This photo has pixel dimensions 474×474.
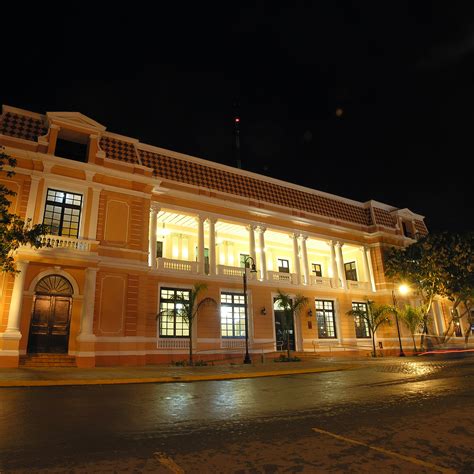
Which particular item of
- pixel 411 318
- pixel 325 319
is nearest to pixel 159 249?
pixel 325 319

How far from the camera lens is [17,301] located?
15.0 metres

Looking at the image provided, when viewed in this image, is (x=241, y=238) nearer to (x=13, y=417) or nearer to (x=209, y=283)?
(x=209, y=283)

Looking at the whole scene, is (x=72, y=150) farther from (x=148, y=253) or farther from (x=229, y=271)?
(x=229, y=271)

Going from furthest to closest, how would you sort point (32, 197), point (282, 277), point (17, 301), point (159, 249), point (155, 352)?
point (282, 277) → point (159, 249) → point (155, 352) → point (32, 197) → point (17, 301)

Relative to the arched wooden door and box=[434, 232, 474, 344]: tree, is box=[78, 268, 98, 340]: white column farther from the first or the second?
box=[434, 232, 474, 344]: tree

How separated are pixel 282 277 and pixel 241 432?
803 inches

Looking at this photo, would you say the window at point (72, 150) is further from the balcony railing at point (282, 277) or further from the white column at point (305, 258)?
the white column at point (305, 258)

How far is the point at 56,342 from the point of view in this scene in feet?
52.5

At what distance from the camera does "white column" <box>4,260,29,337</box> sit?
577 inches

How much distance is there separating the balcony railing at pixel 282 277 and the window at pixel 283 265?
371 cm

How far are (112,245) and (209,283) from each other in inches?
245

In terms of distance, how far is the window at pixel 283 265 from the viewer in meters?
29.1

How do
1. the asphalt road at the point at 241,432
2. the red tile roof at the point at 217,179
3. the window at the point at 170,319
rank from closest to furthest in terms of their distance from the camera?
the asphalt road at the point at 241,432 < the red tile roof at the point at 217,179 < the window at the point at 170,319

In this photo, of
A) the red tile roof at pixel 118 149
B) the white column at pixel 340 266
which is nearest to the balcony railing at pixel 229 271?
the red tile roof at pixel 118 149
